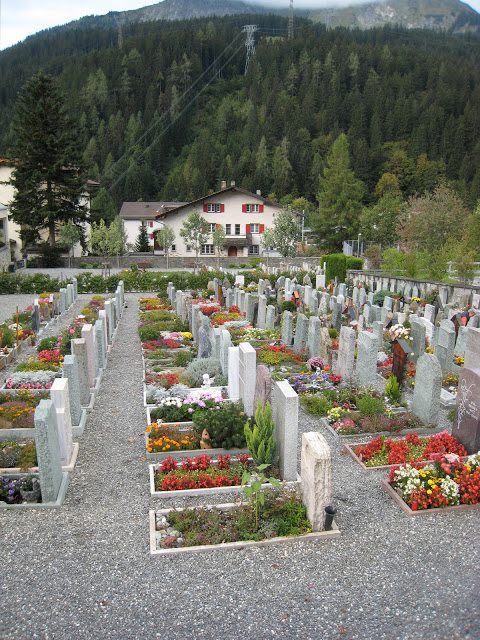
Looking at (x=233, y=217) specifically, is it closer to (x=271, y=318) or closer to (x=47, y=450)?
(x=271, y=318)

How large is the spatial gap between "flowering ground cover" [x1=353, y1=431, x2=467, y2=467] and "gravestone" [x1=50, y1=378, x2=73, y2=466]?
5054mm

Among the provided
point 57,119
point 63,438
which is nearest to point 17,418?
point 63,438

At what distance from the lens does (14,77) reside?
142500 mm

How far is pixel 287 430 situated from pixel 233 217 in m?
57.7

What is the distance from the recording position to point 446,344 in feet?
47.4

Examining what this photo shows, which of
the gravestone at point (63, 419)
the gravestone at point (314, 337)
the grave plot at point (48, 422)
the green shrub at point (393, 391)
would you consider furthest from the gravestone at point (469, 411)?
the gravestone at point (63, 419)

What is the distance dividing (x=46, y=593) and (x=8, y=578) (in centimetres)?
60

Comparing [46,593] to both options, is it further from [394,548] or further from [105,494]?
[394,548]

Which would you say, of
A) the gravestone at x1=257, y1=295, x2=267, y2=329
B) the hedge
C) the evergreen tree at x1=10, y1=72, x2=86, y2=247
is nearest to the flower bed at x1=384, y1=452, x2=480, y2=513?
the gravestone at x1=257, y1=295, x2=267, y2=329

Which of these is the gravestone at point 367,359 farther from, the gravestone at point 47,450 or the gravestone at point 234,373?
the gravestone at point 47,450

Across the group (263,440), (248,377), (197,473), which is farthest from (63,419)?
(248,377)

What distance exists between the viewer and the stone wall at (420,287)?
80.9 ft

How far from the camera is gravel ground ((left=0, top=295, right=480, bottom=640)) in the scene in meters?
5.97

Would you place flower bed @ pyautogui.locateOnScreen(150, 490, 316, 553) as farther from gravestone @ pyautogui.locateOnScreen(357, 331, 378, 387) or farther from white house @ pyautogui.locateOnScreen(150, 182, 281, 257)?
white house @ pyautogui.locateOnScreen(150, 182, 281, 257)
